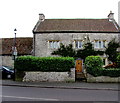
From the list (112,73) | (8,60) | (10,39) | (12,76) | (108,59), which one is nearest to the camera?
(112,73)

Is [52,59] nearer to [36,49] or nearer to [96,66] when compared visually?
[96,66]

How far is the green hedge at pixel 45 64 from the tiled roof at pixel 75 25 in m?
9.13

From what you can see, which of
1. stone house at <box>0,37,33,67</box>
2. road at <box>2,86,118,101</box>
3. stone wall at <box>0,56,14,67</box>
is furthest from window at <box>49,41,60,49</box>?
road at <box>2,86,118,101</box>

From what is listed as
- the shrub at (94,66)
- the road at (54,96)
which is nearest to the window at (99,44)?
the shrub at (94,66)

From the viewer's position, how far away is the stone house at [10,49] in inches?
1122

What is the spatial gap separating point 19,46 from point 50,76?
1330 cm

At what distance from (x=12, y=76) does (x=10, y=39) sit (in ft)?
43.0

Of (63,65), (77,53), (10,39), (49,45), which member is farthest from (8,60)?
(63,65)

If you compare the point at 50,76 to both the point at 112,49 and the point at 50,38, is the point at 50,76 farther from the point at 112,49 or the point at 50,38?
the point at 112,49

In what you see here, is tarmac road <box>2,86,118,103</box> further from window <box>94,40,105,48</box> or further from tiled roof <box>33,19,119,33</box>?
tiled roof <box>33,19,119,33</box>

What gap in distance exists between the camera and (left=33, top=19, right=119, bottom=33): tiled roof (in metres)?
26.8

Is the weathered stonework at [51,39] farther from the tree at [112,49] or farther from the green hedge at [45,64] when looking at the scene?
the green hedge at [45,64]

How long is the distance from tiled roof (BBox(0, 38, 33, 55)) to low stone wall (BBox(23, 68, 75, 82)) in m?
10.3

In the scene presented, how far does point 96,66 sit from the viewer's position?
58.9ft
